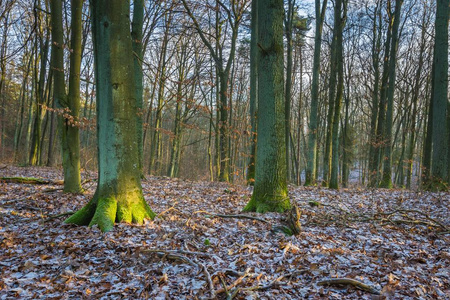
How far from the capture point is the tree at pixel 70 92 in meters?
6.87

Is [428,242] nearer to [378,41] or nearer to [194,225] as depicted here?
[194,225]

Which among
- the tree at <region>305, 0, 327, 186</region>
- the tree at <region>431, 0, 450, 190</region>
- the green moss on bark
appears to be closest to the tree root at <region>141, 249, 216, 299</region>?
the green moss on bark

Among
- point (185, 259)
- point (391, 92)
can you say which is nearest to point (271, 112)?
point (185, 259)

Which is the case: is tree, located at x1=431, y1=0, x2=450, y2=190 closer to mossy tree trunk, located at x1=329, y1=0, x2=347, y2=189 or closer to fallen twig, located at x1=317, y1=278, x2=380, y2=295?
mossy tree trunk, located at x1=329, y1=0, x2=347, y2=189

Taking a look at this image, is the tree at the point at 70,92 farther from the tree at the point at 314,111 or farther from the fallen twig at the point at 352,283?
the tree at the point at 314,111

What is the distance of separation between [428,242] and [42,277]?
5446 mm

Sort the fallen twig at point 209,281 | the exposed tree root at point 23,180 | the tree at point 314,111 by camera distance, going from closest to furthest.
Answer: the fallen twig at point 209,281
the exposed tree root at point 23,180
the tree at point 314,111

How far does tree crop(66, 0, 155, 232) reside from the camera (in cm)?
442

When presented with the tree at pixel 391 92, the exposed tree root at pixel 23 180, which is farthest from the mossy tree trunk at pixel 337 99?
the exposed tree root at pixel 23 180

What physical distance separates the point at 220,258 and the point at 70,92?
5941 millimetres

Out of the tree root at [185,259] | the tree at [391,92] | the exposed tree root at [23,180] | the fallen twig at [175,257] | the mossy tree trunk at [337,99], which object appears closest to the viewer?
the tree root at [185,259]

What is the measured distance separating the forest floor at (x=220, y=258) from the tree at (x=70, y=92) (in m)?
1.57

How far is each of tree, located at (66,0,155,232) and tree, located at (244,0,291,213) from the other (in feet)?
8.76

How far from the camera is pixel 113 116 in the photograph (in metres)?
4.45
